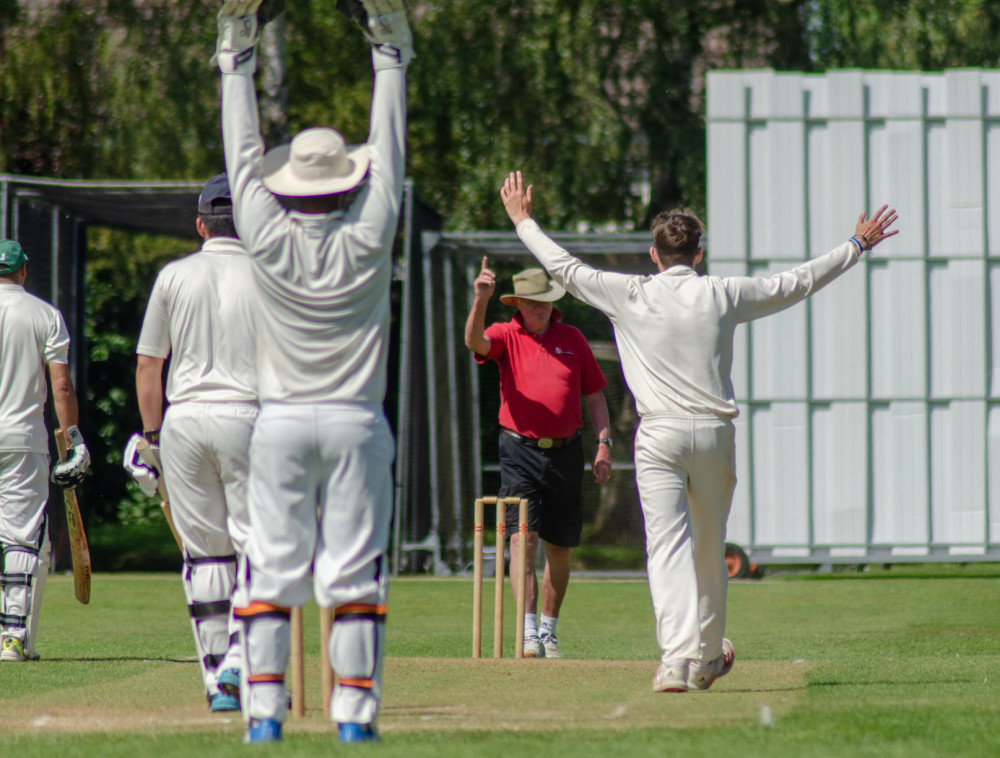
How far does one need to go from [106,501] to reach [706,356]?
977cm

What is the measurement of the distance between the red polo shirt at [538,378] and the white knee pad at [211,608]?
8.82 feet

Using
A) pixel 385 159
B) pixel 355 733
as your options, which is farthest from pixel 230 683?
pixel 385 159

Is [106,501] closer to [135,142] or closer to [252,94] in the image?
[135,142]

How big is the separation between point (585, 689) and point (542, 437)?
2172 millimetres

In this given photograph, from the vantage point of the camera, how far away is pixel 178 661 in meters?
7.56

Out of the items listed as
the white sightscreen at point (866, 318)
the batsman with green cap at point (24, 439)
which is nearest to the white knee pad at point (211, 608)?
the batsman with green cap at point (24, 439)

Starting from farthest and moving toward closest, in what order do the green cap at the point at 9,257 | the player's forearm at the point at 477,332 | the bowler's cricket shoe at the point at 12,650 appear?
the green cap at the point at 9,257
the bowler's cricket shoe at the point at 12,650
the player's forearm at the point at 477,332

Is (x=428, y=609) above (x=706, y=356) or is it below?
below

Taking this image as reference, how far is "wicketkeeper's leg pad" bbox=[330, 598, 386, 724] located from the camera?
176 inches

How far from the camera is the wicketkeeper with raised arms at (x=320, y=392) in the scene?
14.8 ft

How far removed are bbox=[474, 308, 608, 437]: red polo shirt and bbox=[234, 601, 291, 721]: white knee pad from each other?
3503 mm

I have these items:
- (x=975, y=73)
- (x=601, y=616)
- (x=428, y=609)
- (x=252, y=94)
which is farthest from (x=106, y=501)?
(x=252, y=94)

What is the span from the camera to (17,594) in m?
7.62

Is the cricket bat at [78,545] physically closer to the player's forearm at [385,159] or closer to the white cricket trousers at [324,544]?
the white cricket trousers at [324,544]
